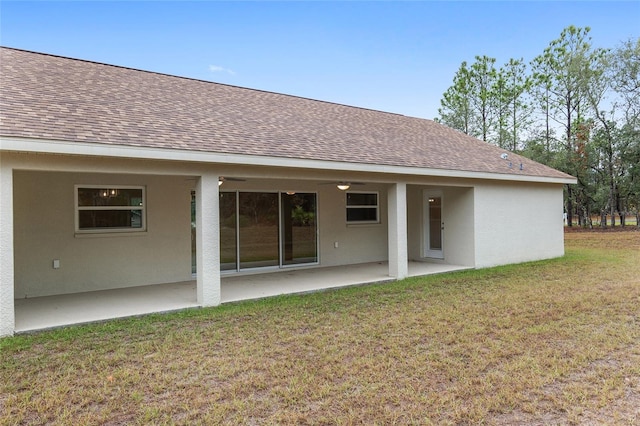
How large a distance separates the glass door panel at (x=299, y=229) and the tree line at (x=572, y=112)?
2068cm

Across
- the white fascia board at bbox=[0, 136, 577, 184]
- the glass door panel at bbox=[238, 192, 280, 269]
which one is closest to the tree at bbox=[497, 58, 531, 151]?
the white fascia board at bbox=[0, 136, 577, 184]

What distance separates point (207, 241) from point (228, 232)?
9.56 ft

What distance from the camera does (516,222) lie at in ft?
39.9

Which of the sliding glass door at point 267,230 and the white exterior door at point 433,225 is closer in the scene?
the sliding glass door at point 267,230

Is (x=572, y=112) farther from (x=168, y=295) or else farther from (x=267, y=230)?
(x=168, y=295)

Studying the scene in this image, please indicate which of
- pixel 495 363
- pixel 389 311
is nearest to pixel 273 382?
pixel 495 363

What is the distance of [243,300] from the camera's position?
24.5 ft

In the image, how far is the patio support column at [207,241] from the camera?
7.00 meters

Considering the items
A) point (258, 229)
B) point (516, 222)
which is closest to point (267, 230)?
point (258, 229)

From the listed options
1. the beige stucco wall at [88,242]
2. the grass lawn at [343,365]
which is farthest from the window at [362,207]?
the grass lawn at [343,365]

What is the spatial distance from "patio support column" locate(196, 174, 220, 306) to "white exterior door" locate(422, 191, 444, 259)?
743 cm

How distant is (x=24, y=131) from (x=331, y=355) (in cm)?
493

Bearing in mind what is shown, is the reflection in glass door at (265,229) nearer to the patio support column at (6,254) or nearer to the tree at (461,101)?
the patio support column at (6,254)

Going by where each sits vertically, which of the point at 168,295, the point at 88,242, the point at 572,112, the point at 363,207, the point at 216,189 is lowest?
the point at 168,295
